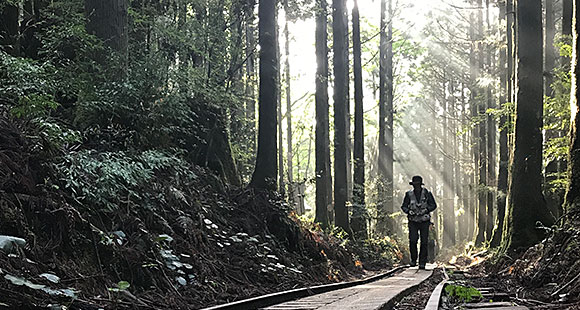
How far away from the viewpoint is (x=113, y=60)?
973 centimetres

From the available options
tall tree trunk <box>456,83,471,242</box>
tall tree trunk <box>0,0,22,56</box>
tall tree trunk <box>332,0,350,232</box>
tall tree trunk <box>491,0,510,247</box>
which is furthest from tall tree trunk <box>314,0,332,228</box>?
tall tree trunk <box>456,83,471,242</box>

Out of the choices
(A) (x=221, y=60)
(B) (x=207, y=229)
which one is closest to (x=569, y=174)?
(B) (x=207, y=229)

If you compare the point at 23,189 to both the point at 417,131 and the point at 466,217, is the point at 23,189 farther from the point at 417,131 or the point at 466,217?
the point at 417,131

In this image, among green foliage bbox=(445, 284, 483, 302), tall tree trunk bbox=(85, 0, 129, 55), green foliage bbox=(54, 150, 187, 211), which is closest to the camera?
green foliage bbox=(54, 150, 187, 211)

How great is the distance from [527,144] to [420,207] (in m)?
2.61

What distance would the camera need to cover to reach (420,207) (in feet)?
43.8

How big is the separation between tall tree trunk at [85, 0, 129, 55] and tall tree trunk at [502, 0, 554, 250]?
27.1 feet

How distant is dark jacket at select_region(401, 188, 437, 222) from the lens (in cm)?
1328

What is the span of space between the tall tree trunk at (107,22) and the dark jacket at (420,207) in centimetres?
686

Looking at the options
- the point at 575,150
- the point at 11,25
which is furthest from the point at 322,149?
the point at 11,25

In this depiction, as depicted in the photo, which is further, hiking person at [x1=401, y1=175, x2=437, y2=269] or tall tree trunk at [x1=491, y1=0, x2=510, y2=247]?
tall tree trunk at [x1=491, y1=0, x2=510, y2=247]

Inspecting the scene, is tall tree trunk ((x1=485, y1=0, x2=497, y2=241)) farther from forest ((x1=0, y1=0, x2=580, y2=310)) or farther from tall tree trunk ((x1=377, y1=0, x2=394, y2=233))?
forest ((x1=0, y1=0, x2=580, y2=310))

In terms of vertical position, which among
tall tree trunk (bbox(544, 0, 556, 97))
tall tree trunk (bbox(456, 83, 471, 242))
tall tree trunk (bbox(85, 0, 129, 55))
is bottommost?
tall tree trunk (bbox(456, 83, 471, 242))

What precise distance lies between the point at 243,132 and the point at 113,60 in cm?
1047
